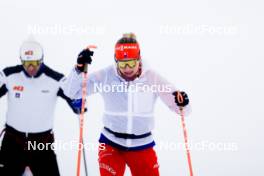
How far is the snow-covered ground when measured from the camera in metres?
7.16

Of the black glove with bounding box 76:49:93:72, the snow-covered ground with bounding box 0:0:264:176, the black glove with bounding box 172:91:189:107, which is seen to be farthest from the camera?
the snow-covered ground with bounding box 0:0:264:176

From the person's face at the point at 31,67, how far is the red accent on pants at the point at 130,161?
0.84 m

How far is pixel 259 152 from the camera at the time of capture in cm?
746

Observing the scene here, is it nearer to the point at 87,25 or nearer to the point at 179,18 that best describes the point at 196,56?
the point at 179,18

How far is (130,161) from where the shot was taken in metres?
3.86

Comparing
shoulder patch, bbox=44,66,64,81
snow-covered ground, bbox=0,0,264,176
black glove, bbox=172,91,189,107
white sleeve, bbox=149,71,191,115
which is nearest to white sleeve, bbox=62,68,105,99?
shoulder patch, bbox=44,66,64,81

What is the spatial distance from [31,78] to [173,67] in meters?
6.41

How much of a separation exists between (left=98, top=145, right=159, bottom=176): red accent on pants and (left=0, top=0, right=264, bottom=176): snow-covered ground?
2186 mm

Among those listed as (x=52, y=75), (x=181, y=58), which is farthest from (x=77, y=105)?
(x=181, y=58)

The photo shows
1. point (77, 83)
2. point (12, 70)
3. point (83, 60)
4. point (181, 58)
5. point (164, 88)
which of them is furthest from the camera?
point (181, 58)

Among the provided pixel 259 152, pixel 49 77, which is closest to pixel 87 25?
pixel 259 152

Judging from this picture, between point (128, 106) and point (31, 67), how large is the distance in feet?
2.78

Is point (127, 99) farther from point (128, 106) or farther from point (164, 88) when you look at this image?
point (164, 88)

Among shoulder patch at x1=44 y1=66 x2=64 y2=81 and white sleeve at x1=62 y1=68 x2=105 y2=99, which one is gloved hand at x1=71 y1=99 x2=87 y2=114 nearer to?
white sleeve at x1=62 y1=68 x2=105 y2=99
